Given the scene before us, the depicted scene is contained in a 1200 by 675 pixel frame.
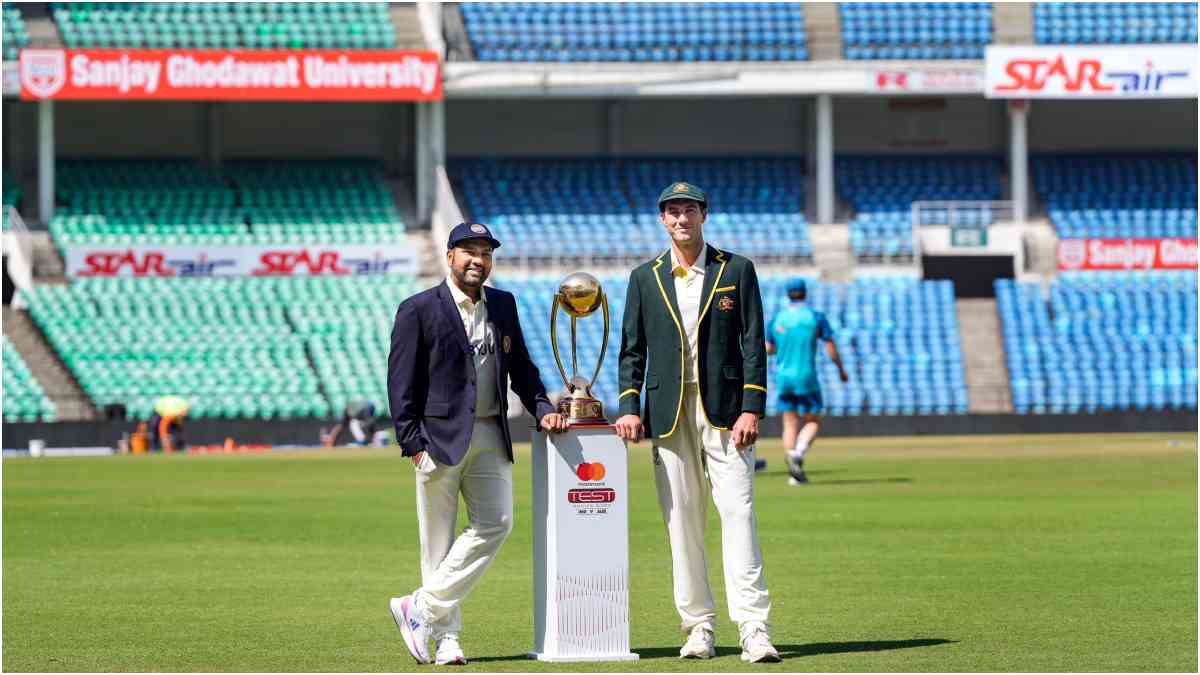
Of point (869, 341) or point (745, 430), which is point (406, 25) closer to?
point (869, 341)

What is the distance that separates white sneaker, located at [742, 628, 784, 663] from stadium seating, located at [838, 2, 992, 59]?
134 ft

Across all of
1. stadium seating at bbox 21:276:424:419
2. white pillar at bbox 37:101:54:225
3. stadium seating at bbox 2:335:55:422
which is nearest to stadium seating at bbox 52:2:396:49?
white pillar at bbox 37:101:54:225

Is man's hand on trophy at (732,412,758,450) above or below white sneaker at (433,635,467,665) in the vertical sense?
above

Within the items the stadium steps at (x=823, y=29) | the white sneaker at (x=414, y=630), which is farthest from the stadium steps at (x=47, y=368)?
the white sneaker at (x=414, y=630)

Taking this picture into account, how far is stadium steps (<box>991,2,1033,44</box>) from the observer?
163 ft

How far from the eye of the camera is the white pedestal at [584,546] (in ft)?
31.8

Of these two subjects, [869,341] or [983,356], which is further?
[983,356]

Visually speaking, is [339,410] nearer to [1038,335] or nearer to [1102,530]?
A: [1038,335]

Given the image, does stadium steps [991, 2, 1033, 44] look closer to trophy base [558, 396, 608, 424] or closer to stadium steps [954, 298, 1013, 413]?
stadium steps [954, 298, 1013, 413]

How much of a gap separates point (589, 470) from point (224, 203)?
4045 cm

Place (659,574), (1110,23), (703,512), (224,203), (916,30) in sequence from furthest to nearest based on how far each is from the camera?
(1110,23) < (916,30) < (224,203) < (659,574) < (703,512)

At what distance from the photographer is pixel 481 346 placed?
31.9 feet

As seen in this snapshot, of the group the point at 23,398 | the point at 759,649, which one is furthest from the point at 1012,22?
the point at 759,649

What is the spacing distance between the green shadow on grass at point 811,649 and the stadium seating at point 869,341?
3010 cm
